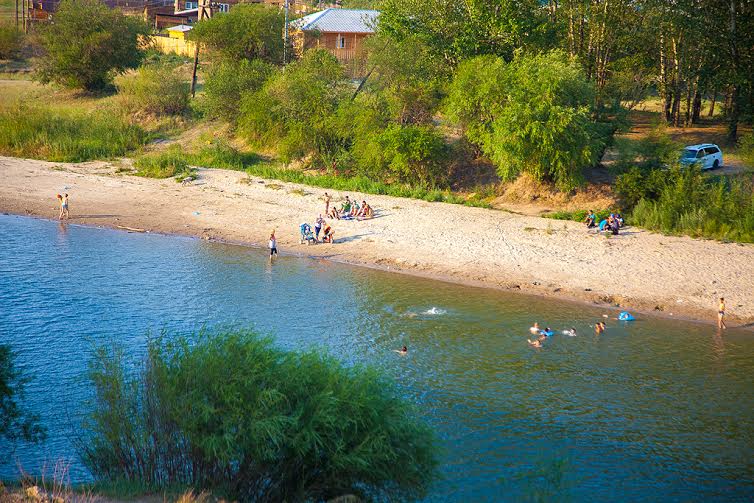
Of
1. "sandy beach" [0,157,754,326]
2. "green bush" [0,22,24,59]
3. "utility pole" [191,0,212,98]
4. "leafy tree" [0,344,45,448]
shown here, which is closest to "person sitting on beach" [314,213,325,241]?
"sandy beach" [0,157,754,326]

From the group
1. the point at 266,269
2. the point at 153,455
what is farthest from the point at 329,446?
the point at 266,269

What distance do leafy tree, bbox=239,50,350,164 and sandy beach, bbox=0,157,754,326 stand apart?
13.6ft

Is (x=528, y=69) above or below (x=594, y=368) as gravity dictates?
above

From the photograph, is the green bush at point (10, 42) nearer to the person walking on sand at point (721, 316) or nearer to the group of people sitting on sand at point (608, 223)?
the group of people sitting on sand at point (608, 223)

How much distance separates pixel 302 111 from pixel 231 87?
6839 millimetres

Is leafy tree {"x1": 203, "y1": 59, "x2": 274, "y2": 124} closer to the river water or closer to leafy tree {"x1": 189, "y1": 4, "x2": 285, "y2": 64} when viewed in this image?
leafy tree {"x1": 189, "y1": 4, "x2": 285, "y2": 64}

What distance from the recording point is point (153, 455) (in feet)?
42.8

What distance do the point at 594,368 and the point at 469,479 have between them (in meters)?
7.74

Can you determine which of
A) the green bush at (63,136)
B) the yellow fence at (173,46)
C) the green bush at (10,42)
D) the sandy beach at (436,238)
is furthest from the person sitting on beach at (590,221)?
the green bush at (10,42)

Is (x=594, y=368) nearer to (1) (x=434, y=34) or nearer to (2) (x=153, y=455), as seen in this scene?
(2) (x=153, y=455)

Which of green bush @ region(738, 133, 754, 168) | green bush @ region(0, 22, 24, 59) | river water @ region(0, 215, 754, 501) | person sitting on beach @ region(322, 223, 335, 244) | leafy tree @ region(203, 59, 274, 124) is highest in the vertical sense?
green bush @ region(0, 22, 24, 59)

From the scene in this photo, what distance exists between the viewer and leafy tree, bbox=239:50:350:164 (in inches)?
1674

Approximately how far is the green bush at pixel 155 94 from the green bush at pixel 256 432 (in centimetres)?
4058

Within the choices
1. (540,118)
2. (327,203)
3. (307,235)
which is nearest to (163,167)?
(327,203)
